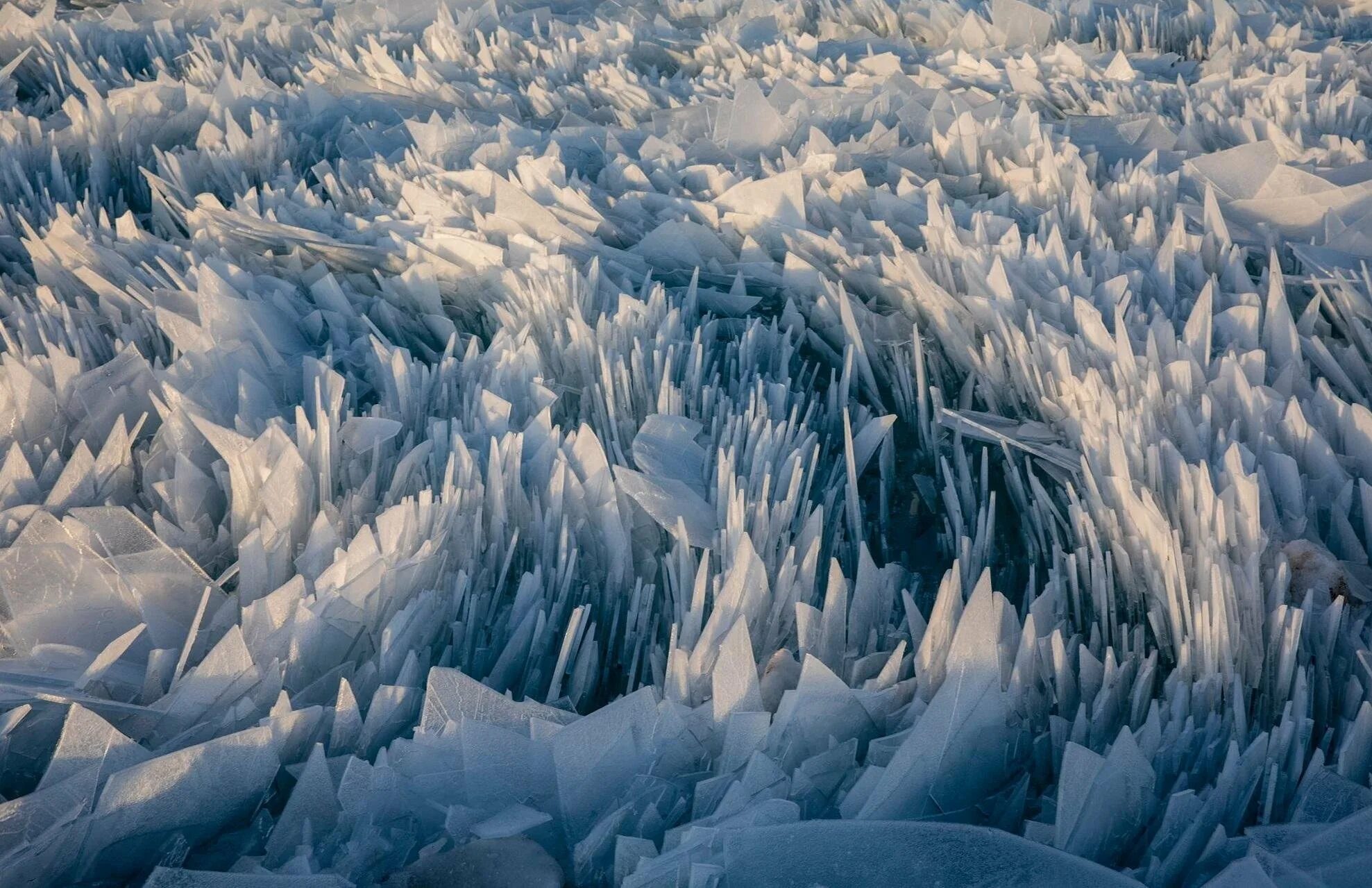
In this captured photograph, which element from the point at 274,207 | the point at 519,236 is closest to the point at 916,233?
the point at 519,236

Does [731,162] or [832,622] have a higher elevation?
[731,162]

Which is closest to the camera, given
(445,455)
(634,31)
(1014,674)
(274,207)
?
(1014,674)

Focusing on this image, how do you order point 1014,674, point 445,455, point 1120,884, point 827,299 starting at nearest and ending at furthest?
point 1120,884
point 1014,674
point 445,455
point 827,299

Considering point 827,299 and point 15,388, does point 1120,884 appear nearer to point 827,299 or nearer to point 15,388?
point 827,299

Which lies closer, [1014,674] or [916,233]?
[1014,674]

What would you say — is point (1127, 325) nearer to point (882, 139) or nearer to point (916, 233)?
point (916, 233)

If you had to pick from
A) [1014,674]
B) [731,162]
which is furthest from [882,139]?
[1014,674]
